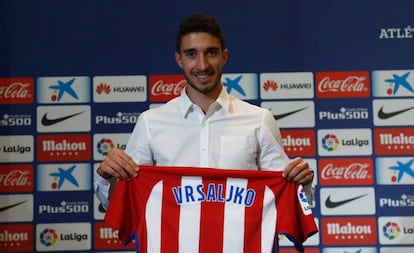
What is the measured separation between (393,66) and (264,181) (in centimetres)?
156

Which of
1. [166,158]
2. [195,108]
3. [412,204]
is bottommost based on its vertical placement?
[412,204]

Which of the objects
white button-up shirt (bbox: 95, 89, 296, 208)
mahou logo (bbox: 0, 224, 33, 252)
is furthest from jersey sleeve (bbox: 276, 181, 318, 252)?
mahou logo (bbox: 0, 224, 33, 252)

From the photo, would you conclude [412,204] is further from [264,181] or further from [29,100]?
Answer: [29,100]

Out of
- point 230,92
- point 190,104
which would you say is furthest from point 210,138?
point 230,92

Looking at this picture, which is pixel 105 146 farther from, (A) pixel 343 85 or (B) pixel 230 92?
(A) pixel 343 85

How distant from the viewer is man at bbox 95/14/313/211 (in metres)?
1.83

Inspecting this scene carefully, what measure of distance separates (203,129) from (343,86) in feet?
4.62

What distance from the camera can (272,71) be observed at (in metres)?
3.12

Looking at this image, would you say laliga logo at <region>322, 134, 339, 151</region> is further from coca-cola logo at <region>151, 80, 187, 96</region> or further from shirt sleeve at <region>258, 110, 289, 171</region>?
shirt sleeve at <region>258, 110, 289, 171</region>

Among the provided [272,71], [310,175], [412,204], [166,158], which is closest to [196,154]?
[166,158]

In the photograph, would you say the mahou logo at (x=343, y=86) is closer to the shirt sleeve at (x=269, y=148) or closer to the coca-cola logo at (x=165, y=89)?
the coca-cola logo at (x=165, y=89)

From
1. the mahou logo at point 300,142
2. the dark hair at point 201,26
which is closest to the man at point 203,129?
the dark hair at point 201,26

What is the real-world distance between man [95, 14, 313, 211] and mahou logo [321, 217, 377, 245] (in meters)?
1.23

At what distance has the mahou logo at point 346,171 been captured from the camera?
121 inches
